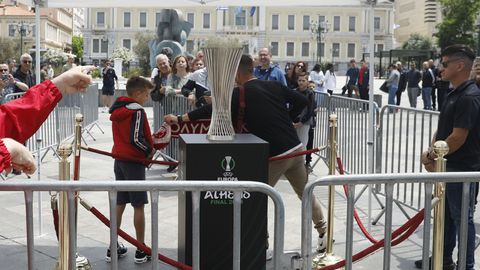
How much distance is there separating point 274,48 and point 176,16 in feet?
278

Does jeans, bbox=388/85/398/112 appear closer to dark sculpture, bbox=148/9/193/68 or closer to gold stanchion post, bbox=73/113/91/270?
dark sculpture, bbox=148/9/193/68

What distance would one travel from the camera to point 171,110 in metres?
9.74

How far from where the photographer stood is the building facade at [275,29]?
100m

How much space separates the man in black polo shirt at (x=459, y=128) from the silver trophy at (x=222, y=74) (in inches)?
→ 62.8

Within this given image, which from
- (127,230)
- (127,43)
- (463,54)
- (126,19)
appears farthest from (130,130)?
(127,43)

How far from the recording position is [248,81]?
5.25 metres

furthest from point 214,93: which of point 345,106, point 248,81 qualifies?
point 345,106

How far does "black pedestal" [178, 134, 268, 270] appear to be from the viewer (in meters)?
4.41

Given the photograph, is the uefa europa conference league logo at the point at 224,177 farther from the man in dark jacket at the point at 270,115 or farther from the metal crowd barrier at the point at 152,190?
the metal crowd barrier at the point at 152,190

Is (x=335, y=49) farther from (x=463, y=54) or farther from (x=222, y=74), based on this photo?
(x=222, y=74)

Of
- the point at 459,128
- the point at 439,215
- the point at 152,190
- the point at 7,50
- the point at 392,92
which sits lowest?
the point at 439,215

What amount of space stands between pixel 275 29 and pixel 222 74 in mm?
101317

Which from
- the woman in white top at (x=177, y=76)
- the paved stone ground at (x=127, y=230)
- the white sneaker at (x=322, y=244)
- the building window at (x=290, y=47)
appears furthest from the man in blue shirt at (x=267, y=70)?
the building window at (x=290, y=47)

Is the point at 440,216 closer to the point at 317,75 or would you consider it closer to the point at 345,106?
the point at 345,106
